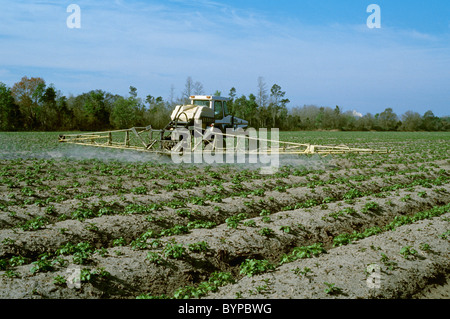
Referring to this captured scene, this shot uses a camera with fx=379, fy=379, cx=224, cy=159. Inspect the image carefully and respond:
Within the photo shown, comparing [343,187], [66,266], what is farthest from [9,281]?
[343,187]

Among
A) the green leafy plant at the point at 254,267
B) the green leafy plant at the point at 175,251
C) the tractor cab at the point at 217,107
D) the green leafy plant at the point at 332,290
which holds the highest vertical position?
the tractor cab at the point at 217,107

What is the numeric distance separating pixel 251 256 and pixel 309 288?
6.61ft

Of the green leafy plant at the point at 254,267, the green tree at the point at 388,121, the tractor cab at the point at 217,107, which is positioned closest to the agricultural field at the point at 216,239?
the green leafy plant at the point at 254,267

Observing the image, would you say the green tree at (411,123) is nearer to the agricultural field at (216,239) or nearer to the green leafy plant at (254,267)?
the agricultural field at (216,239)

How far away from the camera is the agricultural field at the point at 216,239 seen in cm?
646

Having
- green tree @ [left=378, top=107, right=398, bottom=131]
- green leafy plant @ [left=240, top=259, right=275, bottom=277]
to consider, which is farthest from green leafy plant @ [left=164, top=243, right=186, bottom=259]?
green tree @ [left=378, top=107, right=398, bottom=131]

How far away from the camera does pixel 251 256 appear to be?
811 centimetres

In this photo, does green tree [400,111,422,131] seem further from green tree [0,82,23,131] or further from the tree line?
green tree [0,82,23,131]

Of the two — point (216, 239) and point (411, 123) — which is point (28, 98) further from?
point (411, 123)

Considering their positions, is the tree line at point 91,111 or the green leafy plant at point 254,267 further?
the tree line at point 91,111

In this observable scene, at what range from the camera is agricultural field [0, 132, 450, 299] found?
6.46 metres

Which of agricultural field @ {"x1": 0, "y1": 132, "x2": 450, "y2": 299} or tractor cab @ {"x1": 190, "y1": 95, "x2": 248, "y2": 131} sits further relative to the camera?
tractor cab @ {"x1": 190, "y1": 95, "x2": 248, "y2": 131}

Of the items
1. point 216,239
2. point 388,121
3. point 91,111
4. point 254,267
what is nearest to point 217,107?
point 216,239
